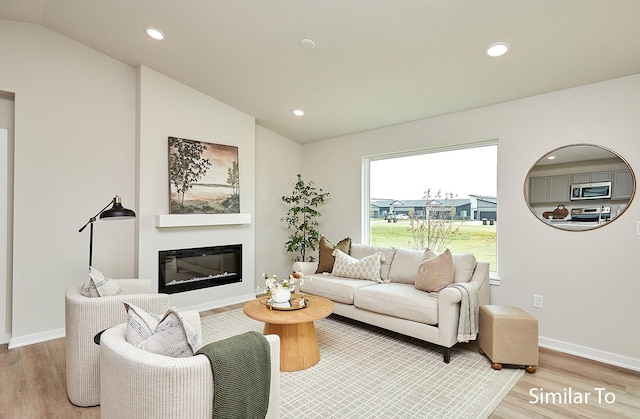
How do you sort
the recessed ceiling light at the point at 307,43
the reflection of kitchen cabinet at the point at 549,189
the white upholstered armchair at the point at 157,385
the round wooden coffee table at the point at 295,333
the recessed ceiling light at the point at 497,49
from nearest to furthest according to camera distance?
the white upholstered armchair at the point at 157,385 → the recessed ceiling light at the point at 497,49 → the round wooden coffee table at the point at 295,333 → the recessed ceiling light at the point at 307,43 → the reflection of kitchen cabinet at the point at 549,189

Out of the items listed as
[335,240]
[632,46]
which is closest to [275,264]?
[335,240]

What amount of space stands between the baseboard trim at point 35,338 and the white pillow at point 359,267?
3109 mm

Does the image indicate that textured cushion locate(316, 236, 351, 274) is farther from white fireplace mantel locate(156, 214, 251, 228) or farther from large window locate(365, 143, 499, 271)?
white fireplace mantel locate(156, 214, 251, 228)

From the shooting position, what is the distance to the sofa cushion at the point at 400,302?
119 inches

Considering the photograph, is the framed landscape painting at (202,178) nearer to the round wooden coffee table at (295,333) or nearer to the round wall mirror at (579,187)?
the round wooden coffee table at (295,333)

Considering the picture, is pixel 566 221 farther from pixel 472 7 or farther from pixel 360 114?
pixel 360 114

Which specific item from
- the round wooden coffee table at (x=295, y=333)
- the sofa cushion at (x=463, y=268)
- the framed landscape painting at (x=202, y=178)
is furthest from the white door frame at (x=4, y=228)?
the sofa cushion at (x=463, y=268)

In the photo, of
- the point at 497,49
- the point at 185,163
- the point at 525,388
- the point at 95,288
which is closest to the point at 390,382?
the point at 525,388

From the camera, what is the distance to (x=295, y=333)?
9.34 feet

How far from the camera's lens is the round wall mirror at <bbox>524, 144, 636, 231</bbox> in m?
2.91

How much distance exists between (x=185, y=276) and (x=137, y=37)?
2809 millimetres

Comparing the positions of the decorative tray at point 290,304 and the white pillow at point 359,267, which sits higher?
the white pillow at point 359,267

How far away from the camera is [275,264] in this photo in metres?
5.57

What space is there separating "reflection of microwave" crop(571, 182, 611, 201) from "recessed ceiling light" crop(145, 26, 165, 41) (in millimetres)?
4261
